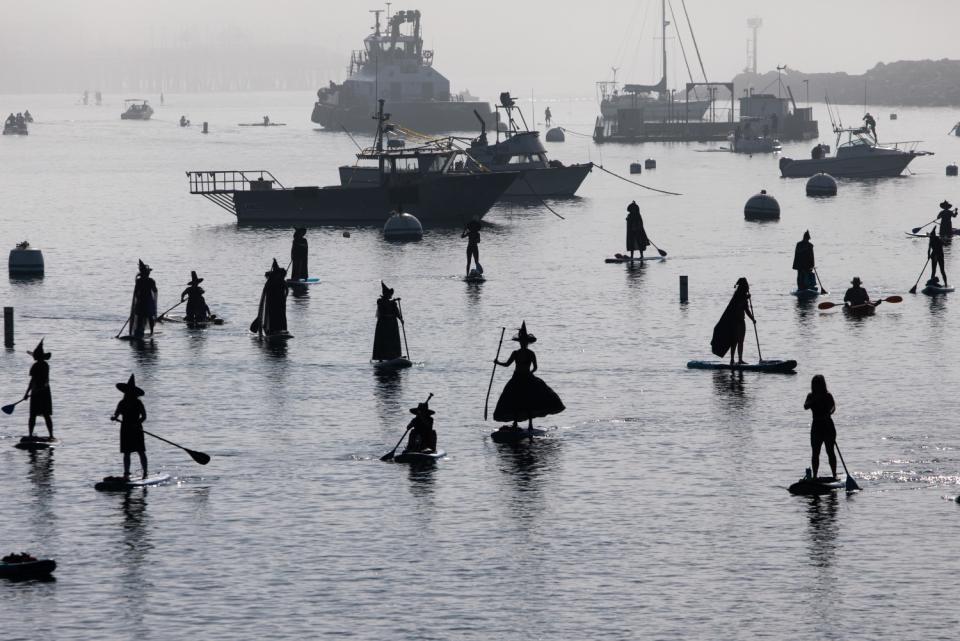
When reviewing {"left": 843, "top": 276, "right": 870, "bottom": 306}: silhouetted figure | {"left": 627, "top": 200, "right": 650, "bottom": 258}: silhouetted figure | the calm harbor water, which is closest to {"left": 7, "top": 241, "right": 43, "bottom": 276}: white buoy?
the calm harbor water

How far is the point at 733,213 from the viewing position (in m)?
87.7

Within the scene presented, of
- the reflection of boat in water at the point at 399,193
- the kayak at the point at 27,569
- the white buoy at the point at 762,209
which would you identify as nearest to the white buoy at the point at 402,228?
the reflection of boat in water at the point at 399,193

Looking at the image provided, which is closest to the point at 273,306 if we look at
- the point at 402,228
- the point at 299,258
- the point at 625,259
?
the point at 299,258

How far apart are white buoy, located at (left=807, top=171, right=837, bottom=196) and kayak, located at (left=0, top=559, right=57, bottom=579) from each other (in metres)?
80.6

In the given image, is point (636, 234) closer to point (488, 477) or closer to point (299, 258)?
point (299, 258)

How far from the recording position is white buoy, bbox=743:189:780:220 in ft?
267

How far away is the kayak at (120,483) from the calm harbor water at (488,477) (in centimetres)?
33

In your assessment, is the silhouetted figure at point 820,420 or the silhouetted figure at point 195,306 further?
the silhouetted figure at point 195,306

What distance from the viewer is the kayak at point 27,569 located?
67.3 ft

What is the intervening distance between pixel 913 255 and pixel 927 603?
44.5 meters

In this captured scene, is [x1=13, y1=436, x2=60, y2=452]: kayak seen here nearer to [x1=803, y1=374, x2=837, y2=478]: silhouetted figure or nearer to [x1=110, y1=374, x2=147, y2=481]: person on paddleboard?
[x1=110, y1=374, x2=147, y2=481]: person on paddleboard

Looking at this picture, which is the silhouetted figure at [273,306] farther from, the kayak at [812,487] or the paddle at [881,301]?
the kayak at [812,487]

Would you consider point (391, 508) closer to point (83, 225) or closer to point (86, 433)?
point (86, 433)

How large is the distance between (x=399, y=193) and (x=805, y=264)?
3084 cm
